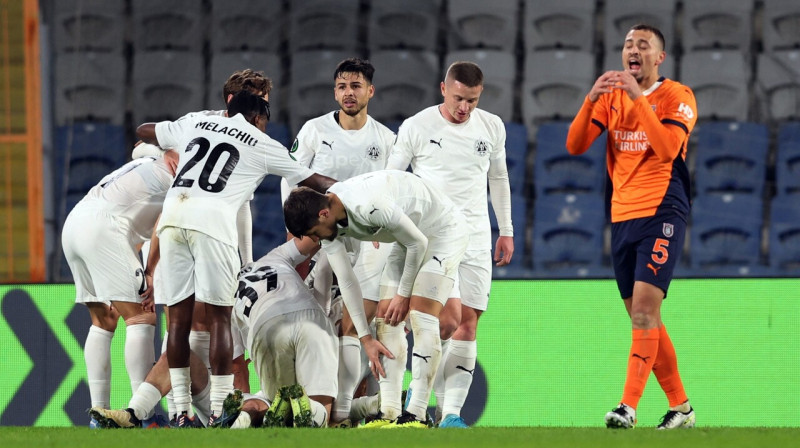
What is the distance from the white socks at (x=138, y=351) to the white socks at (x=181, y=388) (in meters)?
0.39

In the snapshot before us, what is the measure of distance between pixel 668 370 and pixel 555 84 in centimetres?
413

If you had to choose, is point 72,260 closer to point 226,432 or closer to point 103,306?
point 103,306

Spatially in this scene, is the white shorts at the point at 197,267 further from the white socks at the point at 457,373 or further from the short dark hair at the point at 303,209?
the white socks at the point at 457,373

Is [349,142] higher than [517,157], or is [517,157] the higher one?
[349,142]

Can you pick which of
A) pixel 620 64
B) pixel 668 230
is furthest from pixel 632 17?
pixel 668 230

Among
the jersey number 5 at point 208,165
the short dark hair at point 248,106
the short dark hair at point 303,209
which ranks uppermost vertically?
the short dark hair at point 248,106

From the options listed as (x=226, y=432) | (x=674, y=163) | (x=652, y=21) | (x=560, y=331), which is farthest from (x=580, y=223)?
(x=226, y=432)

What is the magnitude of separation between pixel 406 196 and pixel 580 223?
3.26 meters

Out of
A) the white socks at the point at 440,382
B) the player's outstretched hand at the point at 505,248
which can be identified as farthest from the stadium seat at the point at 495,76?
the white socks at the point at 440,382

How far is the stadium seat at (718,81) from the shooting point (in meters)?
8.84

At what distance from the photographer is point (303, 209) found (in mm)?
4824

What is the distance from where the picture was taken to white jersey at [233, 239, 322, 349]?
5551 mm

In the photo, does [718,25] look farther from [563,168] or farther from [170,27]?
[170,27]

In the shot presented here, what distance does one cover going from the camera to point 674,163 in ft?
17.0
